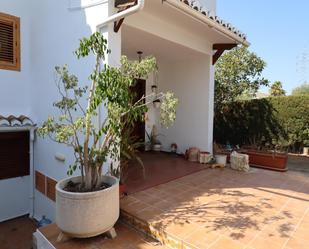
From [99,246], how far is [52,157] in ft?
13.6

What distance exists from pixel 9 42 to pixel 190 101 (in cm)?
659

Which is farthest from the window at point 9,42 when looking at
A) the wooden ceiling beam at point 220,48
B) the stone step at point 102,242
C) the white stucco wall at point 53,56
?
the wooden ceiling beam at point 220,48

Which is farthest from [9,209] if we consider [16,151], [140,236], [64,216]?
[140,236]

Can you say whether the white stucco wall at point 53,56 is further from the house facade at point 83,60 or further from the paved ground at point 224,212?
the paved ground at point 224,212

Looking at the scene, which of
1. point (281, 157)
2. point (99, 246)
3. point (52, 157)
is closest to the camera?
point (99, 246)

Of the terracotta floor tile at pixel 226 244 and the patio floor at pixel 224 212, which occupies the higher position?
the patio floor at pixel 224 212

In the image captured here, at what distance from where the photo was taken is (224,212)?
175 inches

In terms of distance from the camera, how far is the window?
23.8 feet

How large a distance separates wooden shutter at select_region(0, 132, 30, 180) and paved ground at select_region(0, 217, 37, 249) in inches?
62.0

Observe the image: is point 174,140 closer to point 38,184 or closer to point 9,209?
point 38,184

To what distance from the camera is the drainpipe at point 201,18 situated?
509cm

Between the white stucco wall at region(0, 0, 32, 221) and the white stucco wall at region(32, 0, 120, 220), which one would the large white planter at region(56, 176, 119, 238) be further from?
the white stucco wall at region(0, 0, 32, 221)

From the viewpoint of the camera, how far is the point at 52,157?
7039mm

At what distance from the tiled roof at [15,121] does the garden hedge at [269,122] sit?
9790mm
